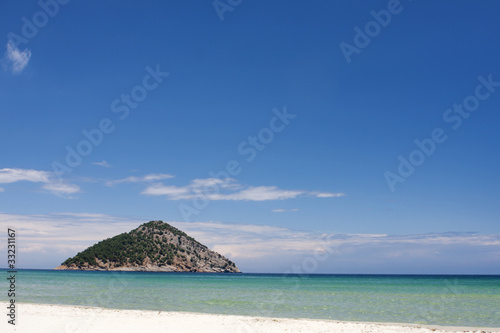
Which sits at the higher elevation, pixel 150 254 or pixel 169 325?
pixel 169 325

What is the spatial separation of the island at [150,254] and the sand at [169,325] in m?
132

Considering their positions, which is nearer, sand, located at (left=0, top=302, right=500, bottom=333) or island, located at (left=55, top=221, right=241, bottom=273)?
sand, located at (left=0, top=302, right=500, bottom=333)

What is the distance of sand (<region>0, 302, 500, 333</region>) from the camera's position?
1683cm

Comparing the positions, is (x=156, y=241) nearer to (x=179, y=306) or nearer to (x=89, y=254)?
(x=89, y=254)

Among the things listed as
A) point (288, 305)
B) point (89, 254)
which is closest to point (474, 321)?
point (288, 305)

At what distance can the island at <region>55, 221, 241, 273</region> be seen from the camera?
5866 inches

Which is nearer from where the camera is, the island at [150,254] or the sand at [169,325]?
the sand at [169,325]

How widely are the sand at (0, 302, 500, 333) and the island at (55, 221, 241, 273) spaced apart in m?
132

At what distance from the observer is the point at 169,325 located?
18.4 meters

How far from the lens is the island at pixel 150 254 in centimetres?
14900

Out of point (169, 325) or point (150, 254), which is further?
point (150, 254)

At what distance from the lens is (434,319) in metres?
22.2

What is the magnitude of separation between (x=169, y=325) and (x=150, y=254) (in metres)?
140

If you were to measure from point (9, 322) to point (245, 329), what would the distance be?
35.6 feet
